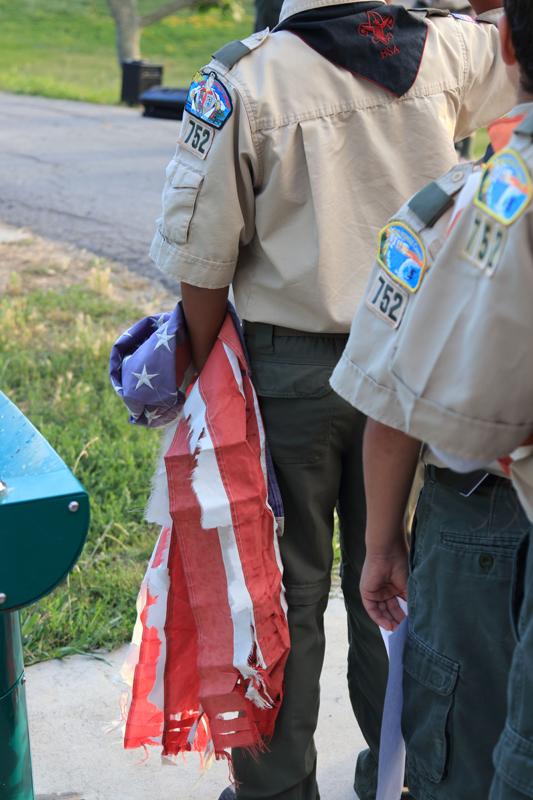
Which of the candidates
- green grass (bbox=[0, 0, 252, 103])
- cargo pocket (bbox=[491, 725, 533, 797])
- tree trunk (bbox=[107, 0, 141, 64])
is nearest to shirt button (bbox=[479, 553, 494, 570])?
cargo pocket (bbox=[491, 725, 533, 797])

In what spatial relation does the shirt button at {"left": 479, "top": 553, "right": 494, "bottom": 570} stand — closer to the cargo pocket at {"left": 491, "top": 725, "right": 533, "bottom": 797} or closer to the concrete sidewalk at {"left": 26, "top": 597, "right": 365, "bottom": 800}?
the cargo pocket at {"left": 491, "top": 725, "right": 533, "bottom": 797}

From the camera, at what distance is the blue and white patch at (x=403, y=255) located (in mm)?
1423

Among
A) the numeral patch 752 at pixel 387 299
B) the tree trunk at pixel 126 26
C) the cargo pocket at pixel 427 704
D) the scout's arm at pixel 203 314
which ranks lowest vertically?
the tree trunk at pixel 126 26

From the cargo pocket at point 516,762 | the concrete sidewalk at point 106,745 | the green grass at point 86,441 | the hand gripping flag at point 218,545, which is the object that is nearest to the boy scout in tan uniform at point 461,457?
the cargo pocket at point 516,762

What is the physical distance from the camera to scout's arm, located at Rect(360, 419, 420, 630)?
1624 millimetres

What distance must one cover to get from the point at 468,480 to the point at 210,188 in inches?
31.0

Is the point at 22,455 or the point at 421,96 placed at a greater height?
the point at 421,96

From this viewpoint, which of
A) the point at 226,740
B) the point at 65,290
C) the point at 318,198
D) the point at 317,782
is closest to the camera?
the point at 318,198

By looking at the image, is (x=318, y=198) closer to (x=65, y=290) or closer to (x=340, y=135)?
(x=340, y=135)

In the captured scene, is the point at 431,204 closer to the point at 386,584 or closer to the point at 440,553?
the point at 440,553

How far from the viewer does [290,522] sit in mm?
2258

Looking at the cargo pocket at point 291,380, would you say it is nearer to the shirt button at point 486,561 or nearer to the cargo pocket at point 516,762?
the shirt button at point 486,561

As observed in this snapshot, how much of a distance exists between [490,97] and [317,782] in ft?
5.24

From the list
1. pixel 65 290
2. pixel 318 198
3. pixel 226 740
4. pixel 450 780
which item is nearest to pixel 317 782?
pixel 226 740
